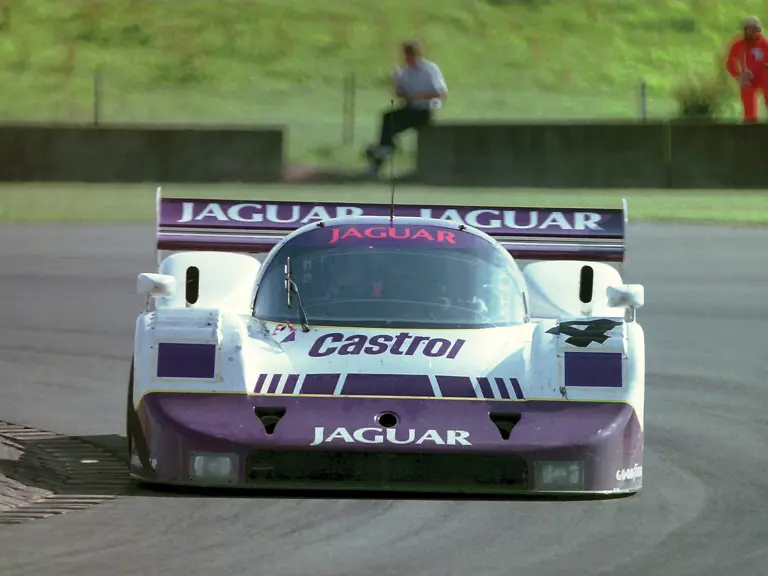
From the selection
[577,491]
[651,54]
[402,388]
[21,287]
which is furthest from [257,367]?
[651,54]

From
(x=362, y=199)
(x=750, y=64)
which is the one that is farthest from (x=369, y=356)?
(x=750, y=64)

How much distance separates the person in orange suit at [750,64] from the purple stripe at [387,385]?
20.1 m

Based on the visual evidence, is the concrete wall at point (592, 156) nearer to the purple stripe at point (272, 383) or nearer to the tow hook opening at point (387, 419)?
the purple stripe at point (272, 383)

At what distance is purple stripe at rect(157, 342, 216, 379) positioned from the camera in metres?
8.55

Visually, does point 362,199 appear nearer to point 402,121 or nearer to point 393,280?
point 402,121

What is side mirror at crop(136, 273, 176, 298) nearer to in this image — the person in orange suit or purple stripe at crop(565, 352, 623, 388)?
purple stripe at crop(565, 352, 623, 388)

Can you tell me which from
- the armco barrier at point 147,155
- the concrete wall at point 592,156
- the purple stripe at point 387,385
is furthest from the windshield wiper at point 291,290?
the armco barrier at point 147,155

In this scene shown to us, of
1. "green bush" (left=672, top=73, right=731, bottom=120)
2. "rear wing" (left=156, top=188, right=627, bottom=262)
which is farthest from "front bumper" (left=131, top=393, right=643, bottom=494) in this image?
"green bush" (left=672, top=73, right=731, bottom=120)

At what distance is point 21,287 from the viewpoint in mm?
17188

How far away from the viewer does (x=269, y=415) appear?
8.32m

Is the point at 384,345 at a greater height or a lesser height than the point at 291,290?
lesser

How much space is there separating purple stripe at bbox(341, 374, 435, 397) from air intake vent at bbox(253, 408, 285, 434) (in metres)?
0.29

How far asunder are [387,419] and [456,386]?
393mm

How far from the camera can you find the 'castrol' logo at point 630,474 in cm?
847
